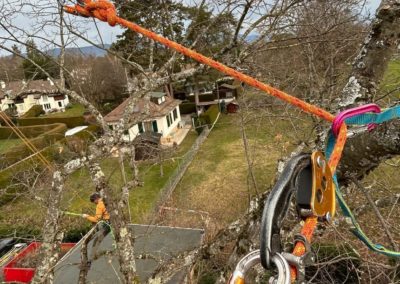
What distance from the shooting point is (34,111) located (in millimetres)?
36375

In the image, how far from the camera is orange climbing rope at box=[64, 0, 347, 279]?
0.84 meters

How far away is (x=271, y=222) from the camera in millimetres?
683

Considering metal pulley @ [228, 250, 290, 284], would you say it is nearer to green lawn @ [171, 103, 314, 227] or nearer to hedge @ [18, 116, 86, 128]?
green lawn @ [171, 103, 314, 227]


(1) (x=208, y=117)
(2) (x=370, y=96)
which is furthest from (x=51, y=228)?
(1) (x=208, y=117)

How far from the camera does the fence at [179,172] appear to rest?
13848 mm

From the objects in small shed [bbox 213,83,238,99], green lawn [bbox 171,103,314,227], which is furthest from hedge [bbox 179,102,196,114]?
green lawn [bbox 171,103,314,227]

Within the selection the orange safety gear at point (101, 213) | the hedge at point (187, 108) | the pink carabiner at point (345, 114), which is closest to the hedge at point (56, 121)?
the hedge at point (187, 108)

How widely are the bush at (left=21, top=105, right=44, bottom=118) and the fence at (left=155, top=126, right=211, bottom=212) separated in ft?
69.3

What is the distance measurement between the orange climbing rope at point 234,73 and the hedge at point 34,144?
52.5 ft

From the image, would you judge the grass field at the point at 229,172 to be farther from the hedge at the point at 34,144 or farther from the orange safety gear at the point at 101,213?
the hedge at the point at 34,144

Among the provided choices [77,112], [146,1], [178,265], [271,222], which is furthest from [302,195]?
[77,112]

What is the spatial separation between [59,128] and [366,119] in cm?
2826

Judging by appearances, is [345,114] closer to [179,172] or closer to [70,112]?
[179,172]

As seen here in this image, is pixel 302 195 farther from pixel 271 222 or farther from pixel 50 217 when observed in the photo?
pixel 50 217
